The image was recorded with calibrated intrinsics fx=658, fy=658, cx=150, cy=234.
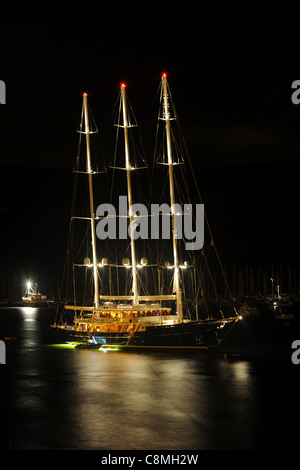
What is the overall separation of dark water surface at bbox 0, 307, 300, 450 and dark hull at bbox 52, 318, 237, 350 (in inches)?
57.8

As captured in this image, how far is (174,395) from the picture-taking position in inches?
1476

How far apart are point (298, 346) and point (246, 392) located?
3933 centimetres

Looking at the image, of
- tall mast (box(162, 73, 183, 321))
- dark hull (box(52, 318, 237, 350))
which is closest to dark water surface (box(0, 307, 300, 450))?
dark hull (box(52, 318, 237, 350))

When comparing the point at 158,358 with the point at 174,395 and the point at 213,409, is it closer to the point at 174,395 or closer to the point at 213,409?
the point at 174,395

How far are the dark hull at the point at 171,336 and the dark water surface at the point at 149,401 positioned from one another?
1.47 metres

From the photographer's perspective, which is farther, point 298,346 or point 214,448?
point 298,346

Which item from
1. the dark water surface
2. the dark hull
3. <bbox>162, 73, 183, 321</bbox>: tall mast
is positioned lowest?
the dark water surface

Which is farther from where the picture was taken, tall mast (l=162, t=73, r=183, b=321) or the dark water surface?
tall mast (l=162, t=73, r=183, b=321)

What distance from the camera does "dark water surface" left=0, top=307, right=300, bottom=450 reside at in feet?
88.1

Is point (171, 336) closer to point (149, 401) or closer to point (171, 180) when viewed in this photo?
point (171, 180)

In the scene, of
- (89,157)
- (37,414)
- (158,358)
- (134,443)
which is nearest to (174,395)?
(37,414)

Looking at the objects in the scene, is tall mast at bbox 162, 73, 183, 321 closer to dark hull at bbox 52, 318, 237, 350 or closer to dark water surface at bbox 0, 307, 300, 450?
dark hull at bbox 52, 318, 237, 350

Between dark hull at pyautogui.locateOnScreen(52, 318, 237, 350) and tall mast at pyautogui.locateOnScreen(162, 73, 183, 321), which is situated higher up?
tall mast at pyautogui.locateOnScreen(162, 73, 183, 321)

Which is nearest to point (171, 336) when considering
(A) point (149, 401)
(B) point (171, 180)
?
(B) point (171, 180)
